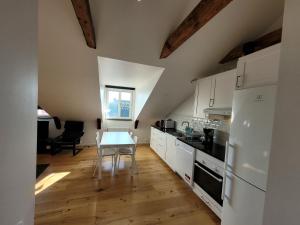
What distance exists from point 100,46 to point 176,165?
2.62 m

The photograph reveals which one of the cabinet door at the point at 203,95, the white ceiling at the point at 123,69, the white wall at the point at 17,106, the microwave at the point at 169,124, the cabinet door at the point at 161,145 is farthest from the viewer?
the microwave at the point at 169,124

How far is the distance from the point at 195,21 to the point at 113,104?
12.3 ft

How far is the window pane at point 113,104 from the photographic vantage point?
15.9 ft

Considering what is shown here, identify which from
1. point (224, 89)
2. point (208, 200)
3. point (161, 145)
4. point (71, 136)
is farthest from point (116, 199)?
point (71, 136)

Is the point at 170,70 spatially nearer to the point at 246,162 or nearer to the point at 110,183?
the point at 246,162

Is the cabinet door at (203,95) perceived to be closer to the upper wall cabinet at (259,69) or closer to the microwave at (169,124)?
the upper wall cabinet at (259,69)

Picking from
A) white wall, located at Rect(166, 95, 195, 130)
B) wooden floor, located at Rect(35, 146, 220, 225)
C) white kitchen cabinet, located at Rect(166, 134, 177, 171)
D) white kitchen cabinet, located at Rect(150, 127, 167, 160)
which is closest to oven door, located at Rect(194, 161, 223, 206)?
wooden floor, located at Rect(35, 146, 220, 225)

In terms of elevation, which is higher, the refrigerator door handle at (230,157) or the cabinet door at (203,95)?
the cabinet door at (203,95)

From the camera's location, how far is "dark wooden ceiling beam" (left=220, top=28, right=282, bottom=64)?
6.79ft

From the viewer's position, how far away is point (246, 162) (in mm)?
1414

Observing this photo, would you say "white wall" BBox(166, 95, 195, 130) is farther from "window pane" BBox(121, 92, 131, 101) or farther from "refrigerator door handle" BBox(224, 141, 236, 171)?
"refrigerator door handle" BBox(224, 141, 236, 171)

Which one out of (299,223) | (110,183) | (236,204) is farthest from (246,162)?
(110,183)

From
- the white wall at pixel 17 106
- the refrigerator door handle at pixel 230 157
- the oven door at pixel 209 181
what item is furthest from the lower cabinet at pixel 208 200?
the white wall at pixel 17 106

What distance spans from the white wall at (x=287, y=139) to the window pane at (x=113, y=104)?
4.51 m
